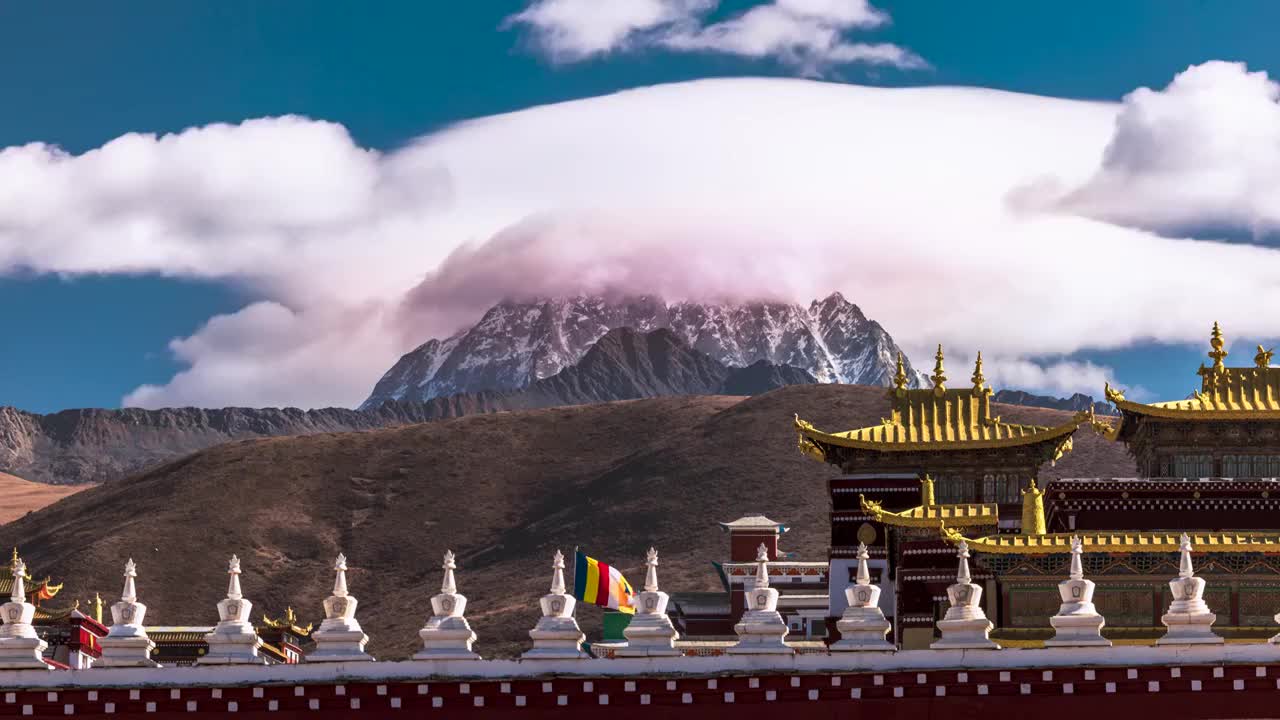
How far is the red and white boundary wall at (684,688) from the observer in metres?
28.0

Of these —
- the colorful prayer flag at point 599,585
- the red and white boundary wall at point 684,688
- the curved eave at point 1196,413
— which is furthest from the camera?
the curved eave at point 1196,413

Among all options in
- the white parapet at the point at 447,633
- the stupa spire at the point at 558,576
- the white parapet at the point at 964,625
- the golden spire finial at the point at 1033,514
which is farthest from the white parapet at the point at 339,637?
the golden spire finial at the point at 1033,514

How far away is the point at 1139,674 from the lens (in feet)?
91.7

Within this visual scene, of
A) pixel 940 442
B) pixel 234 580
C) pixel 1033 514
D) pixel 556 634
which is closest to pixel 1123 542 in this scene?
pixel 1033 514

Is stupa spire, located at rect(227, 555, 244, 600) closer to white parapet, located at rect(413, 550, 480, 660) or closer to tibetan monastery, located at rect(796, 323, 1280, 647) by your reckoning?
white parapet, located at rect(413, 550, 480, 660)

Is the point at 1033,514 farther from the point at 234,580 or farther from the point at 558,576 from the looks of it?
the point at 234,580

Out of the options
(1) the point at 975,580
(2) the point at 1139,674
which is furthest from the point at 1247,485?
(2) the point at 1139,674

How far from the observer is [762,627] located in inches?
1114

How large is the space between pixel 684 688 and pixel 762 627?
1.36 meters

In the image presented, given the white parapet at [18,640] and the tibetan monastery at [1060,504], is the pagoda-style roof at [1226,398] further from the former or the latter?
the white parapet at [18,640]

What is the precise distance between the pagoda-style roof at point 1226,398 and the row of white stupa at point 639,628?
27026mm

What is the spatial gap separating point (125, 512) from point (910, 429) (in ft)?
470

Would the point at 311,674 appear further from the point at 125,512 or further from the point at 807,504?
the point at 125,512

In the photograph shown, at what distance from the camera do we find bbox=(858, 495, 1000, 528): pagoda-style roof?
51219mm
